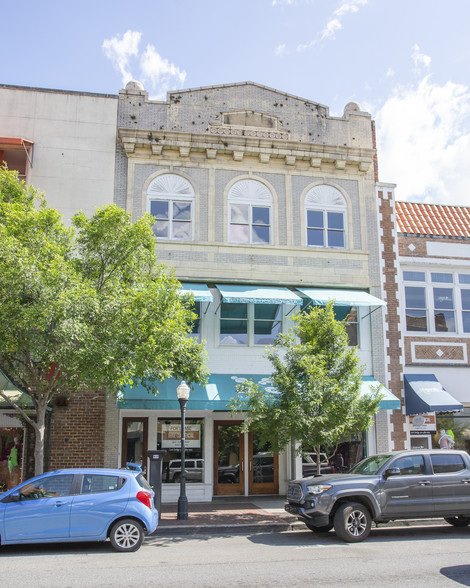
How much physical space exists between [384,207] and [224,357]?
7.21 m

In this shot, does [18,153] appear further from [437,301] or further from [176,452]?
[437,301]

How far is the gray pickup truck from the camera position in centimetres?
1041

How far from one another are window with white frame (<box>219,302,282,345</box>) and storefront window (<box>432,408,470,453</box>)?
5.83 meters

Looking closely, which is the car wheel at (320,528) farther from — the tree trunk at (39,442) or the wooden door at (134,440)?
the wooden door at (134,440)

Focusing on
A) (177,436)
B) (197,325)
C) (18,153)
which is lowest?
(177,436)

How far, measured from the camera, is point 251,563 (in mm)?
8578

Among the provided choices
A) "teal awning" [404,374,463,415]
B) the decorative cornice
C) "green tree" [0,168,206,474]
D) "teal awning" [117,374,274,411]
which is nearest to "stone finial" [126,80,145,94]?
the decorative cornice

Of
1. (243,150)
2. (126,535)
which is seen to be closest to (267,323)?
(243,150)

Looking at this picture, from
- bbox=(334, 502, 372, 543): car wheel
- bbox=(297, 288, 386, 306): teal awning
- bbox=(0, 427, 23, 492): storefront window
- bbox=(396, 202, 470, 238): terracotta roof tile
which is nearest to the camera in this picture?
bbox=(334, 502, 372, 543): car wheel

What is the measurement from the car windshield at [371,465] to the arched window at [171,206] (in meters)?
8.32

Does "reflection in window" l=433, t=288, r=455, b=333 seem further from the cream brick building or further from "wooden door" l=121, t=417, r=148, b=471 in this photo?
"wooden door" l=121, t=417, r=148, b=471

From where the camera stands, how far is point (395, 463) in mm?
11094

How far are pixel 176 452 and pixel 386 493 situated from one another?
7.06m

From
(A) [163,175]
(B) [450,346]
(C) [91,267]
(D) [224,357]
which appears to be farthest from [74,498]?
(B) [450,346]
